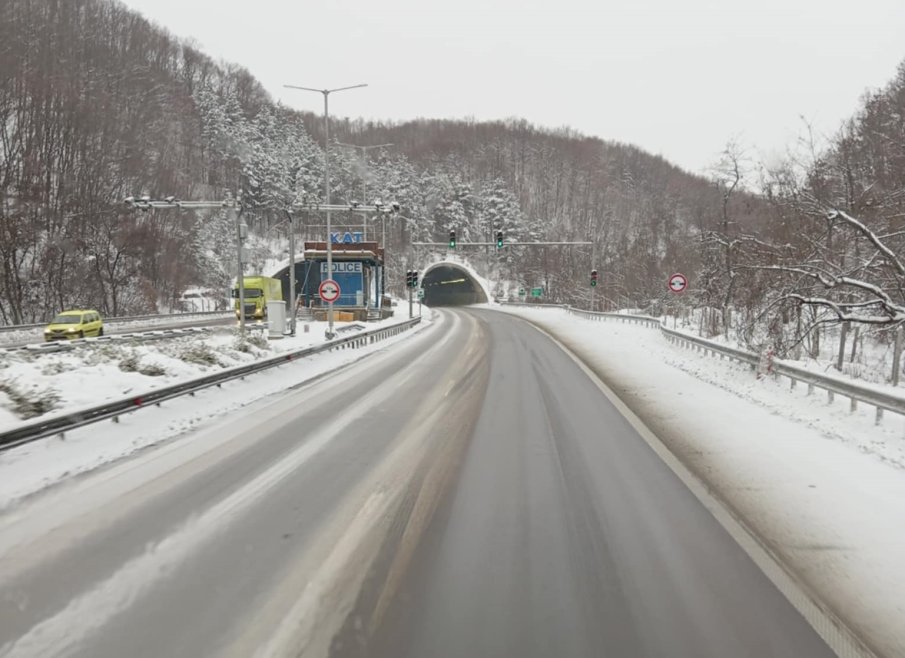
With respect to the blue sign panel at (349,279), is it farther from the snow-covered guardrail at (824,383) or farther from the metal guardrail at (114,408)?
the snow-covered guardrail at (824,383)

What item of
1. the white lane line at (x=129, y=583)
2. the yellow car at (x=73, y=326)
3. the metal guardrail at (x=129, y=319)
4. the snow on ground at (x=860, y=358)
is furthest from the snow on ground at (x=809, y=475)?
the metal guardrail at (x=129, y=319)

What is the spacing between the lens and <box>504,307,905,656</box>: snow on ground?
3842mm

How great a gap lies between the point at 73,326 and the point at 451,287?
91.4 meters

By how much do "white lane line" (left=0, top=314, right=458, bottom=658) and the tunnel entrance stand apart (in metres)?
88.5

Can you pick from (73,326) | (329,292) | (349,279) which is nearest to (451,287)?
(349,279)

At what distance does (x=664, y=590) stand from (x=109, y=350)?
14.7 meters

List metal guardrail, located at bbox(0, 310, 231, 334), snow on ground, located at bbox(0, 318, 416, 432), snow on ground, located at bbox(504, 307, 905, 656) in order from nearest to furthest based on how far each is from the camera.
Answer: snow on ground, located at bbox(504, 307, 905, 656)
snow on ground, located at bbox(0, 318, 416, 432)
metal guardrail, located at bbox(0, 310, 231, 334)

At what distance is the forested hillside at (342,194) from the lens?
16.4 metres

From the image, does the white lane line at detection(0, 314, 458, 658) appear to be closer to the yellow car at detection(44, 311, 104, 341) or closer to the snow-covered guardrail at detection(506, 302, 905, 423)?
the snow-covered guardrail at detection(506, 302, 905, 423)

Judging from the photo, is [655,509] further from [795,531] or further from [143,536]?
[143,536]

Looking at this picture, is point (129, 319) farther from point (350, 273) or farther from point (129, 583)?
point (129, 583)

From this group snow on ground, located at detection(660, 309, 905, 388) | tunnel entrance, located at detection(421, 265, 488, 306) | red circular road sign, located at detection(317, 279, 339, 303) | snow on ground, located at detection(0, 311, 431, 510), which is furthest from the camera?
tunnel entrance, located at detection(421, 265, 488, 306)

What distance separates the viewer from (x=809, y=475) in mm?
6184

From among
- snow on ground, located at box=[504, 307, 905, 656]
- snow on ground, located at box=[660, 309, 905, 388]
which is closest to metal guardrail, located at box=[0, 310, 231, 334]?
snow on ground, located at box=[504, 307, 905, 656]
